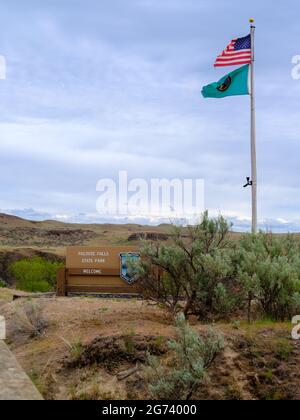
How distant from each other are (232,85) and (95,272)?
674cm

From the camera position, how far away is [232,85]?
17.5 m

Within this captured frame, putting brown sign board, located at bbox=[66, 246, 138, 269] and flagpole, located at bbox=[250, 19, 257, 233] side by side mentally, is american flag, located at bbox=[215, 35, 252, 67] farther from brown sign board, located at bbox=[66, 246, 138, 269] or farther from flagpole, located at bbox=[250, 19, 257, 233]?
brown sign board, located at bbox=[66, 246, 138, 269]

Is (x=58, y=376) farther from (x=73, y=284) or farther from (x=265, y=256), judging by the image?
(x=73, y=284)

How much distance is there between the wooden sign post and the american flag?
6.03 metres

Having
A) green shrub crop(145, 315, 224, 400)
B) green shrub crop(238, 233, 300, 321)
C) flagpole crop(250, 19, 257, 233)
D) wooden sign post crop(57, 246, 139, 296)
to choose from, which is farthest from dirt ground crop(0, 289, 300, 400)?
wooden sign post crop(57, 246, 139, 296)

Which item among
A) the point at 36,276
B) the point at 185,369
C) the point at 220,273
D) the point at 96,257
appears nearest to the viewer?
the point at 185,369

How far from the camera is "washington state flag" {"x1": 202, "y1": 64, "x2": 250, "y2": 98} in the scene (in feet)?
57.0

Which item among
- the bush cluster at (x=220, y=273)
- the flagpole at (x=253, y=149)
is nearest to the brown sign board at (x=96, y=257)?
the flagpole at (x=253, y=149)

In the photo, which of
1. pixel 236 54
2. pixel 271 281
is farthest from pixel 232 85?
pixel 271 281

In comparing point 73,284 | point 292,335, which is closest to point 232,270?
point 292,335

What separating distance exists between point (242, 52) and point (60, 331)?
1001 centimetres

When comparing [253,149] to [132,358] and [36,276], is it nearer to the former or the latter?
[132,358]

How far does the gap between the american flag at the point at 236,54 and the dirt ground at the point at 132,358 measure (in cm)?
870

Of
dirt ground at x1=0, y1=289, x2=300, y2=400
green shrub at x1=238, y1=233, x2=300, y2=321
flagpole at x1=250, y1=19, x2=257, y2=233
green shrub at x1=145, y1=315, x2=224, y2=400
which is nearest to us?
green shrub at x1=145, y1=315, x2=224, y2=400
